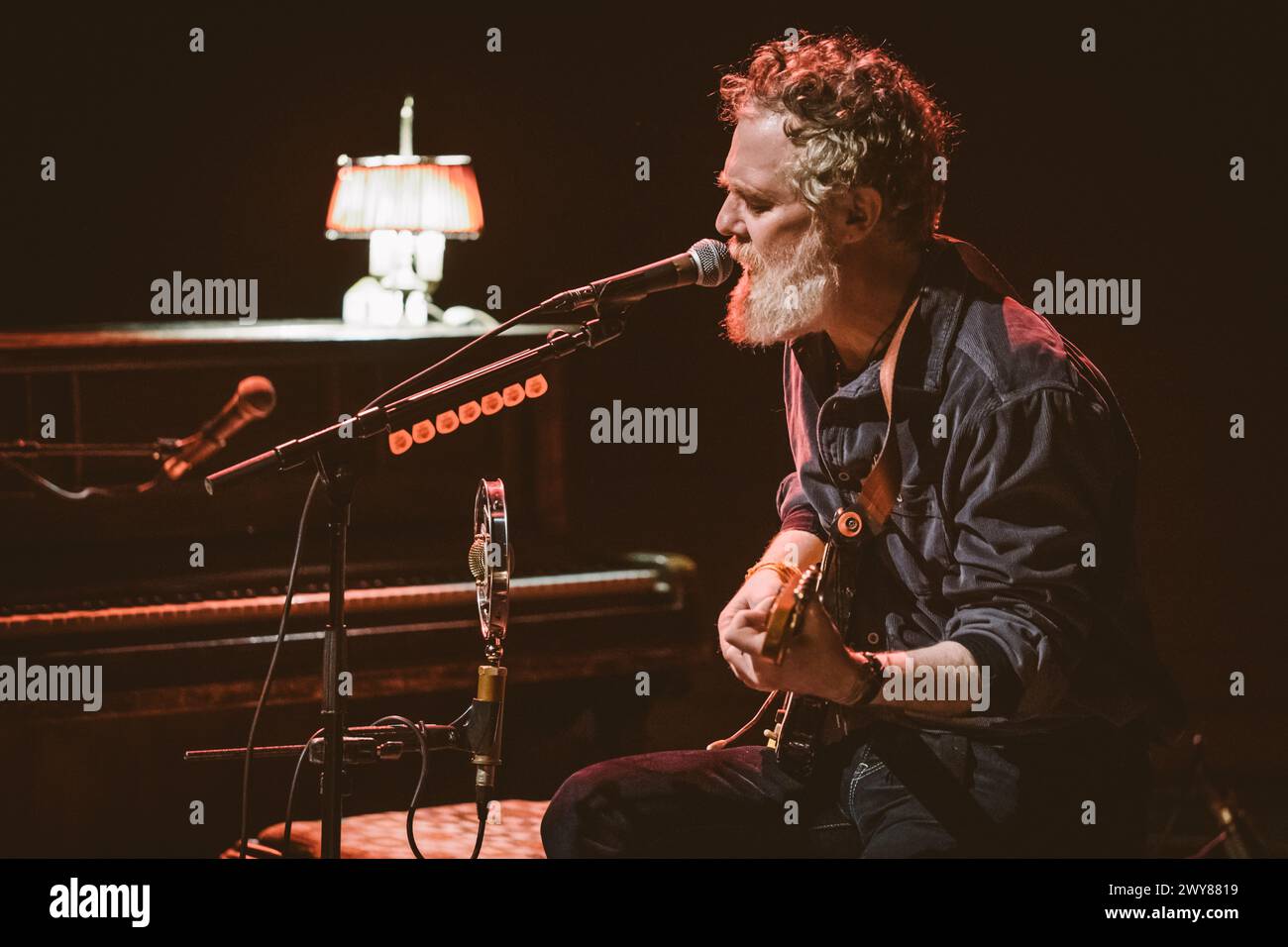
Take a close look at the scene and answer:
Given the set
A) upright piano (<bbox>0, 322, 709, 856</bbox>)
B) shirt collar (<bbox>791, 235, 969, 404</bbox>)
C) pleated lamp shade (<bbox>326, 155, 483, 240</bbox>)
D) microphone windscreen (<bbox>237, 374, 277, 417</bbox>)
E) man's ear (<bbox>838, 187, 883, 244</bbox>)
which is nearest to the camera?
shirt collar (<bbox>791, 235, 969, 404</bbox>)

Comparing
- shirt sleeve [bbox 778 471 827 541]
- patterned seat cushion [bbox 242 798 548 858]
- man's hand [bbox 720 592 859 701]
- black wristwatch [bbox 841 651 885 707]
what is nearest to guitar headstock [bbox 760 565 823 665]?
man's hand [bbox 720 592 859 701]

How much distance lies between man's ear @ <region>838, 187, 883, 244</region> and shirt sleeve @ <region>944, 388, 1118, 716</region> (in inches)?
17.0

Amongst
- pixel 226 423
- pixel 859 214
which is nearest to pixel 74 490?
pixel 226 423

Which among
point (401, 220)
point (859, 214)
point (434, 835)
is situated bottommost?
point (434, 835)

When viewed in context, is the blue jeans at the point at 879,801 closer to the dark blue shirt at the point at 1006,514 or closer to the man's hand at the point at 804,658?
the dark blue shirt at the point at 1006,514

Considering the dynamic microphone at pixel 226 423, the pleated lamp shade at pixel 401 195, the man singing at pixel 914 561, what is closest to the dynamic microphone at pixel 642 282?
the man singing at pixel 914 561

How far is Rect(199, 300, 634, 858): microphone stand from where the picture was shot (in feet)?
8.32

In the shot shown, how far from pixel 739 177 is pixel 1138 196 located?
11.8 feet

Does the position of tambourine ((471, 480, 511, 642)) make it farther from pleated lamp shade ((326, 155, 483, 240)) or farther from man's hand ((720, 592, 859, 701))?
pleated lamp shade ((326, 155, 483, 240))

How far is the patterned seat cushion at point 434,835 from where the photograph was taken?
314 cm

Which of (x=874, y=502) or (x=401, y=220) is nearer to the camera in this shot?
(x=874, y=502)

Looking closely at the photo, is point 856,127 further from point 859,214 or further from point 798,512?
point 798,512

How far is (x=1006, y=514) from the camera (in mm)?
2246

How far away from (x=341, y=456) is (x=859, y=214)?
98cm
